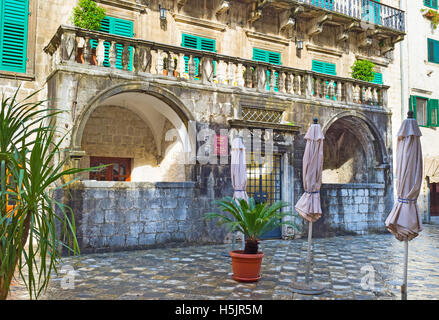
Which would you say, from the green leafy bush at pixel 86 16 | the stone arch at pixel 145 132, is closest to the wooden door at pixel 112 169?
the stone arch at pixel 145 132

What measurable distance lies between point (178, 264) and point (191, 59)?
587cm

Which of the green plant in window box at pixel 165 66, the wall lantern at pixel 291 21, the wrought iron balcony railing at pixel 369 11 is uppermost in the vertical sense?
the wrought iron balcony railing at pixel 369 11

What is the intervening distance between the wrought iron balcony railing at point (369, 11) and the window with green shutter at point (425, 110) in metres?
3.49

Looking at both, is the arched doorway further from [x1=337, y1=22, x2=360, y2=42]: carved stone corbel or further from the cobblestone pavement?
[x1=337, y1=22, x2=360, y2=42]: carved stone corbel

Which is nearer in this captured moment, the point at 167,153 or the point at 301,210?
the point at 301,210

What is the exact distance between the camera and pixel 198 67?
11.4 metres

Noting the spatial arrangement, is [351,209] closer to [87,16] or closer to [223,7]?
[223,7]

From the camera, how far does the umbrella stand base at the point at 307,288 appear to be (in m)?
6.16

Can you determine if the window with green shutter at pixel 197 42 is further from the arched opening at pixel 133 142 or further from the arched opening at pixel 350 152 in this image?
the arched opening at pixel 350 152

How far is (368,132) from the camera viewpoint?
1449 centimetres

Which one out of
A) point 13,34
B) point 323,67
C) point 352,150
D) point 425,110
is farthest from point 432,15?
point 13,34

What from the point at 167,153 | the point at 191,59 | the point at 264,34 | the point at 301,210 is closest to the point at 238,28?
the point at 264,34

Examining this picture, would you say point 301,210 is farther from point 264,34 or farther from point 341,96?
point 264,34

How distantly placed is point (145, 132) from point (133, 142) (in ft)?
1.76
